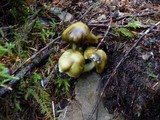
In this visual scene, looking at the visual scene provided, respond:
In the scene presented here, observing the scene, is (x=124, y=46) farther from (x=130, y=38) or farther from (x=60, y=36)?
(x=60, y=36)

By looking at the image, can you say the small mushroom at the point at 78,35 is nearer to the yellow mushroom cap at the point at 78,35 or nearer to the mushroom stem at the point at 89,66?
the yellow mushroom cap at the point at 78,35

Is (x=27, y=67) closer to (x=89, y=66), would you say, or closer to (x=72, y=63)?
(x=72, y=63)

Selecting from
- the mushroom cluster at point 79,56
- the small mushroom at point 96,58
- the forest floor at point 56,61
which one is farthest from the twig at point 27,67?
the small mushroom at point 96,58

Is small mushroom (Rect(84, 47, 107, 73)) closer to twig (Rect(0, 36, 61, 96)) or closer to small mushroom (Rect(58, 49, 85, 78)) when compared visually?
small mushroom (Rect(58, 49, 85, 78))

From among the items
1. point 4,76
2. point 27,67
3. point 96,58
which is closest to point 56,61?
point 27,67

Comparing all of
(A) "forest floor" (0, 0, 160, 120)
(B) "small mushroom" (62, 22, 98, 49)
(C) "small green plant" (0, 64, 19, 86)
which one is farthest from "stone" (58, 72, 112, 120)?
(C) "small green plant" (0, 64, 19, 86)

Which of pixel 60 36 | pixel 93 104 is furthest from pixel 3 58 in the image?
pixel 93 104
